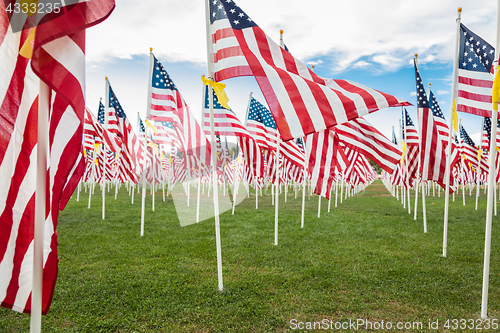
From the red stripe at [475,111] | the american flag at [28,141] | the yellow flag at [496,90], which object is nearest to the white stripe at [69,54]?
the american flag at [28,141]

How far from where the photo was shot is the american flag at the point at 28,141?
231 centimetres

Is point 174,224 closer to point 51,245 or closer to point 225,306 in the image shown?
point 225,306

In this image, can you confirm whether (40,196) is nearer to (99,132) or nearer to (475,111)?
(475,111)

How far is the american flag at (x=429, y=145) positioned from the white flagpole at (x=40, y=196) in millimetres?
9648

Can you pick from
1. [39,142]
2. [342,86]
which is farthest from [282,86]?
[39,142]

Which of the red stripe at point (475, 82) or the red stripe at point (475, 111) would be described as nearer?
the red stripe at point (475, 111)

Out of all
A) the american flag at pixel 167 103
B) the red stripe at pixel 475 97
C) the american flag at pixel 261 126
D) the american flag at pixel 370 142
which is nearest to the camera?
the red stripe at pixel 475 97

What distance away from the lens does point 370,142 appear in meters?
8.00

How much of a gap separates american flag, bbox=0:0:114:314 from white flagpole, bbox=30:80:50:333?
12cm

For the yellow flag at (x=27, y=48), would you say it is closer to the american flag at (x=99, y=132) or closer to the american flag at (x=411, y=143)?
the american flag at (x=99, y=132)

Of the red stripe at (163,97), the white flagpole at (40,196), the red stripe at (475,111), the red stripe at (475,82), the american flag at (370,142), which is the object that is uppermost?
the red stripe at (163,97)

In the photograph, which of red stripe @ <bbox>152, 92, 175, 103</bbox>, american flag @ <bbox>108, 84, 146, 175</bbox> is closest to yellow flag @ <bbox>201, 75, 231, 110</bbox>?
red stripe @ <bbox>152, 92, 175, 103</bbox>

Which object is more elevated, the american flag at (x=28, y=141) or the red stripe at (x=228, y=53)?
the red stripe at (x=228, y=53)

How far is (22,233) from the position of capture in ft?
8.79
